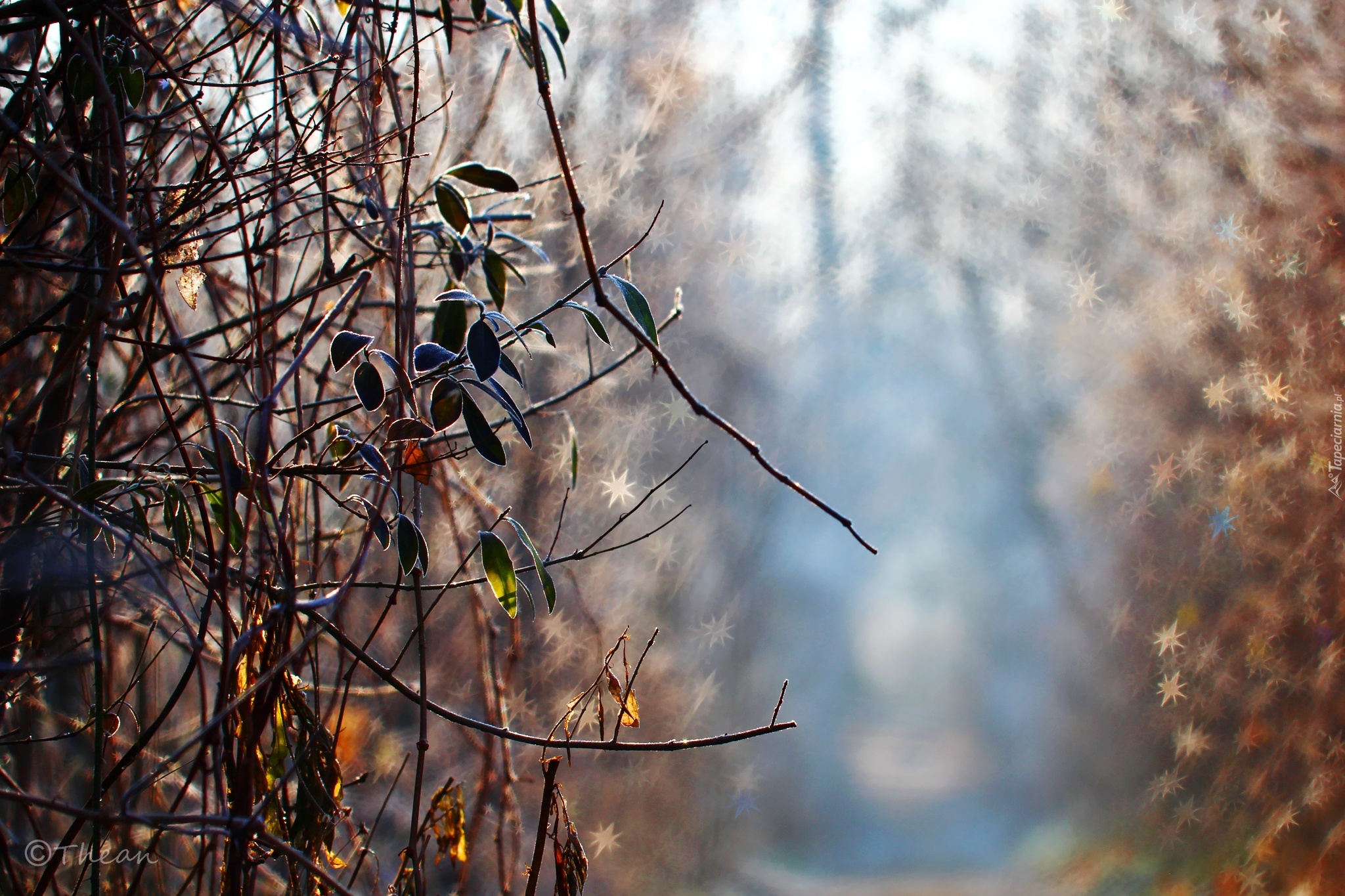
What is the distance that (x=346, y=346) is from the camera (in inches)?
19.7

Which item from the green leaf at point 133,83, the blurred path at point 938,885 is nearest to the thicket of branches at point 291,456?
the green leaf at point 133,83

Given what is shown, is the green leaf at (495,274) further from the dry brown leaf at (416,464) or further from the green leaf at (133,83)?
the green leaf at (133,83)

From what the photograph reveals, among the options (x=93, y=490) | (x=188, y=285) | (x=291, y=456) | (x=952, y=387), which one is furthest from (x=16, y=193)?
(x=952, y=387)

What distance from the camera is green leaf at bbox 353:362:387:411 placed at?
1.64ft

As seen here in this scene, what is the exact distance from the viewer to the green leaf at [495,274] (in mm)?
579

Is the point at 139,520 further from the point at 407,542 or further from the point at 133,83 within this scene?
the point at 133,83

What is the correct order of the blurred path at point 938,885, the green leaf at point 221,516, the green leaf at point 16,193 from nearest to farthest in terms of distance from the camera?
the green leaf at point 221,516 → the green leaf at point 16,193 → the blurred path at point 938,885

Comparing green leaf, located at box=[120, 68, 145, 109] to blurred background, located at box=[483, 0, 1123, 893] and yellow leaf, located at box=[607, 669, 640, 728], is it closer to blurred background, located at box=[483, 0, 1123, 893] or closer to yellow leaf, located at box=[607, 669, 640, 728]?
yellow leaf, located at box=[607, 669, 640, 728]

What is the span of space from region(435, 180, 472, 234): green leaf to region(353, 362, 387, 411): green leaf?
0.14 m

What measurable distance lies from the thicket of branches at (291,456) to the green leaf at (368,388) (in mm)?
20

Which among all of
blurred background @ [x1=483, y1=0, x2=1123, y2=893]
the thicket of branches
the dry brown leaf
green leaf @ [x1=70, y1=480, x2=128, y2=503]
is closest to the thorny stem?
the thicket of branches

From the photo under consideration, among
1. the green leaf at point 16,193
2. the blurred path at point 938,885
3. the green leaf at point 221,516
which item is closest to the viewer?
the green leaf at point 221,516

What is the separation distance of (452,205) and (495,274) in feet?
0.19

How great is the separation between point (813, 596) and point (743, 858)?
14.7 inches
